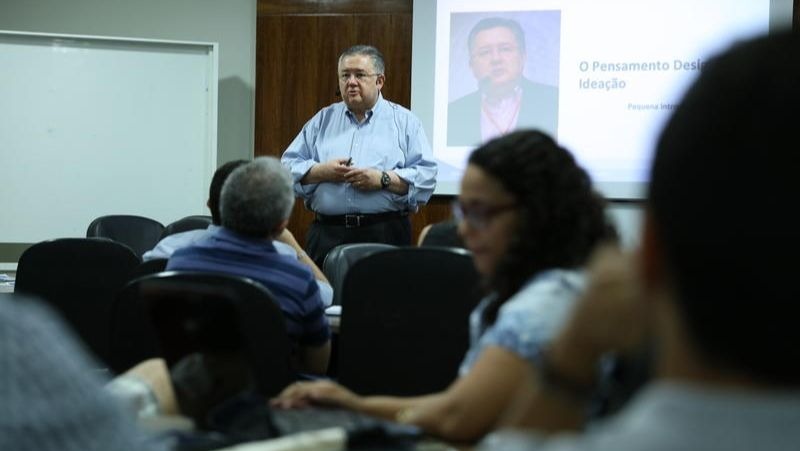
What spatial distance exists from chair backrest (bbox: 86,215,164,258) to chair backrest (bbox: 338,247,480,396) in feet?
9.97

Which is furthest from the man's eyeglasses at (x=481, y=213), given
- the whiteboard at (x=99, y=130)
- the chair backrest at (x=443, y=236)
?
the whiteboard at (x=99, y=130)

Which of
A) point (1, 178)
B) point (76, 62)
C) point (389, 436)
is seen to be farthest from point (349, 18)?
point (389, 436)

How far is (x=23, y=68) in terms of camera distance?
266 inches

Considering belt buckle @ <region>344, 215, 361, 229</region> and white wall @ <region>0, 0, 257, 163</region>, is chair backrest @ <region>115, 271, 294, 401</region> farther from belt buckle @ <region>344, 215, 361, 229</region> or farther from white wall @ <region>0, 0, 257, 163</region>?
white wall @ <region>0, 0, 257, 163</region>

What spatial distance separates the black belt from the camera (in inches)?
194

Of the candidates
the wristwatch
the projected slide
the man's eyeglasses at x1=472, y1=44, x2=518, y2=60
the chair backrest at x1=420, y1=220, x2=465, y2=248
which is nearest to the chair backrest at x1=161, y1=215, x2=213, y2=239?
the wristwatch

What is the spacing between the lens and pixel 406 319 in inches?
108

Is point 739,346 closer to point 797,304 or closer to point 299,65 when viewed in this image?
point 797,304

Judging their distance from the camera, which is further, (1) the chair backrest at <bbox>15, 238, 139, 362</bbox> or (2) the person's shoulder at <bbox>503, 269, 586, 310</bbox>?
(1) the chair backrest at <bbox>15, 238, 139, 362</bbox>

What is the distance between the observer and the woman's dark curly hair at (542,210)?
1.76 metres

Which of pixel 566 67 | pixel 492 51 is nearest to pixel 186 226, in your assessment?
pixel 492 51

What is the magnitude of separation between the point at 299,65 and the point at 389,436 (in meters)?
6.03

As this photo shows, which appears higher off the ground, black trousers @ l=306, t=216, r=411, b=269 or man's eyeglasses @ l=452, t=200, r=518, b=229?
man's eyeglasses @ l=452, t=200, r=518, b=229

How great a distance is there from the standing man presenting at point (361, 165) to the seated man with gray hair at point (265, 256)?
6.54 ft
